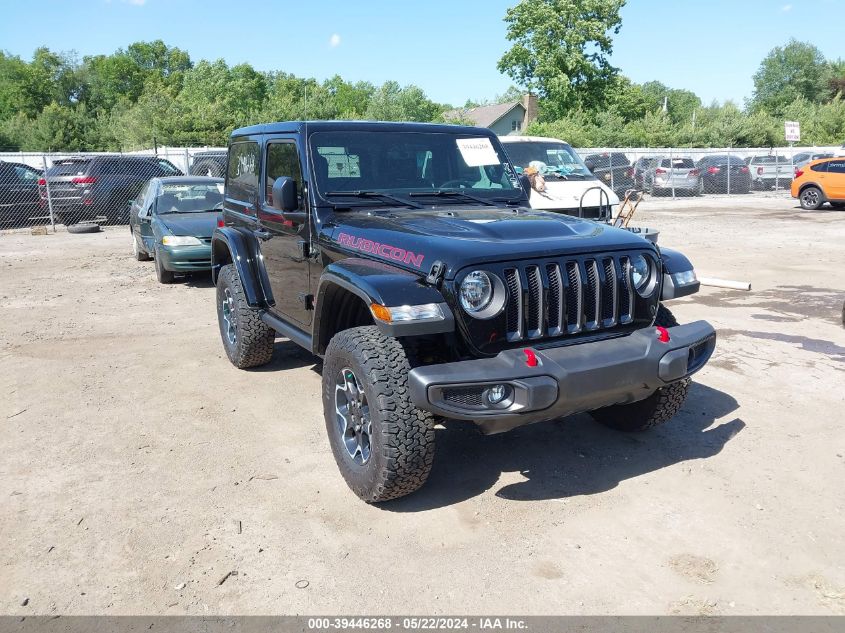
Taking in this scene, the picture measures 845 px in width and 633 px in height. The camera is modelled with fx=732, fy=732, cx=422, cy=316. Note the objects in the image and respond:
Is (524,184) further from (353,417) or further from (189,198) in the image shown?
(189,198)

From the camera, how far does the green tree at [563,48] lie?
158 feet

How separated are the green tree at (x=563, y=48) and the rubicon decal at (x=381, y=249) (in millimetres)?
47093

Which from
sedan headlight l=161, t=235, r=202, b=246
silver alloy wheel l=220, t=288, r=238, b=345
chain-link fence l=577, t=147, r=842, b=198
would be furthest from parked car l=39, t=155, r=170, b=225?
chain-link fence l=577, t=147, r=842, b=198

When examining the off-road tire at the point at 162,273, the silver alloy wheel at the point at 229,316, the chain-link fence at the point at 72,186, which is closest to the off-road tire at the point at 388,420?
the silver alloy wheel at the point at 229,316

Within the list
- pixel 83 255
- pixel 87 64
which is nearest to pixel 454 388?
pixel 83 255

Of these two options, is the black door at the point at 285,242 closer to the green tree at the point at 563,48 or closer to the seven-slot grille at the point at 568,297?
the seven-slot grille at the point at 568,297

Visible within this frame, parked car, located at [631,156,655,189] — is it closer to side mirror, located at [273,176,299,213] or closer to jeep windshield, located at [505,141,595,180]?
jeep windshield, located at [505,141,595,180]

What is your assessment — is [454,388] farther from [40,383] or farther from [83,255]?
[83,255]

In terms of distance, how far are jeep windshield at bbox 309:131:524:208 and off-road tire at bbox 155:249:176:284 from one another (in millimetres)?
6386

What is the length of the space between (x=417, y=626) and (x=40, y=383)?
449 centimetres

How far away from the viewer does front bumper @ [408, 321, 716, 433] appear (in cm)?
333

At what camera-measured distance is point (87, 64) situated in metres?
82.9

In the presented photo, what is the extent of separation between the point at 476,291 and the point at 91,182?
1790 cm

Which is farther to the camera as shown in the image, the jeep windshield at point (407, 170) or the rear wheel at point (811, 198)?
the rear wheel at point (811, 198)
